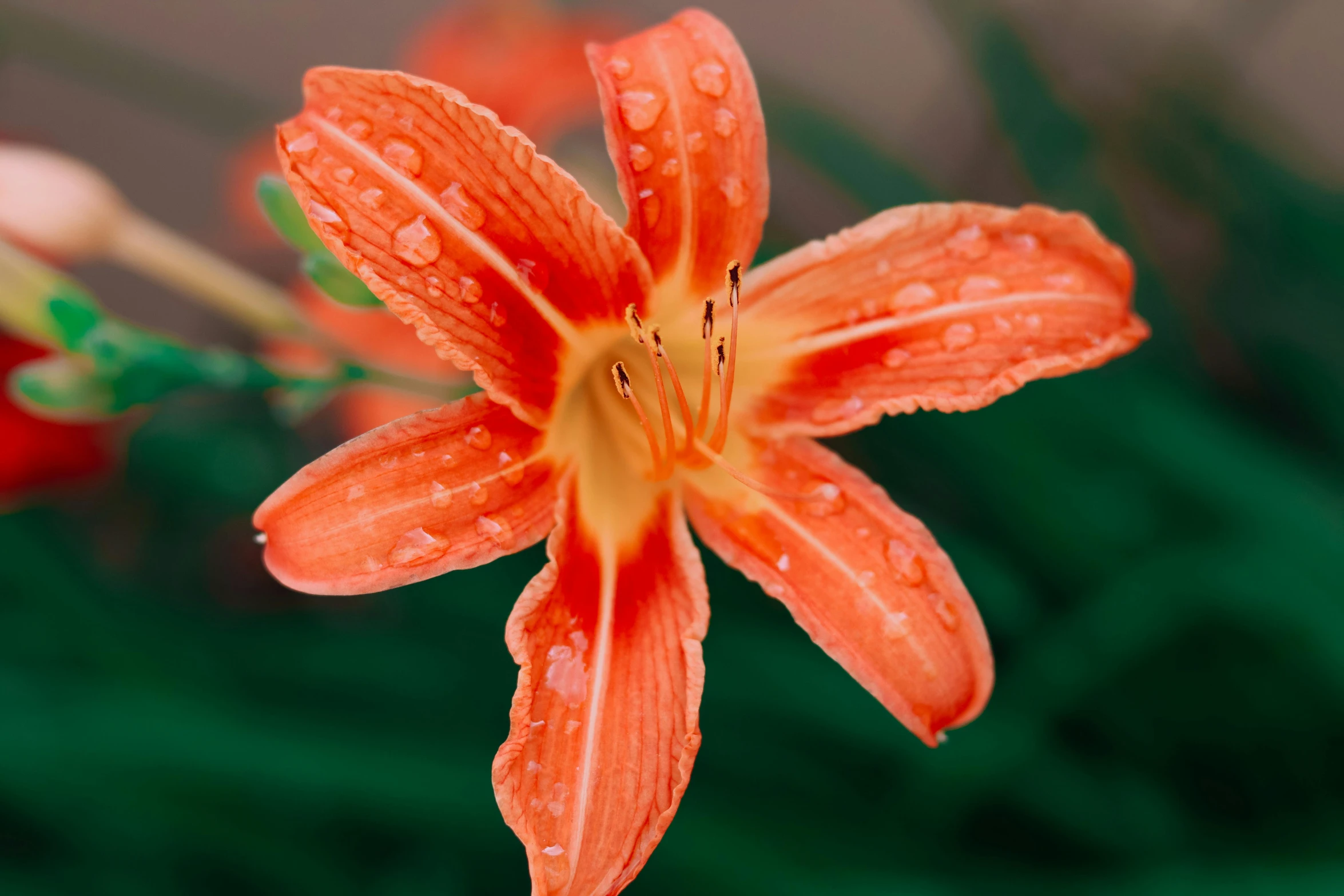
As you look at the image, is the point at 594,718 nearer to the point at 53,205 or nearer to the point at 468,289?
the point at 468,289

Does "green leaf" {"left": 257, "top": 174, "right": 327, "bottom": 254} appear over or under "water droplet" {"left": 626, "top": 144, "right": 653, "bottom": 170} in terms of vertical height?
under

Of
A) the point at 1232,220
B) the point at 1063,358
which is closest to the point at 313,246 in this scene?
the point at 1063,358

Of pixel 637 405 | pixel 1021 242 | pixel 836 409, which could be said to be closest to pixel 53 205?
pixel 637 405

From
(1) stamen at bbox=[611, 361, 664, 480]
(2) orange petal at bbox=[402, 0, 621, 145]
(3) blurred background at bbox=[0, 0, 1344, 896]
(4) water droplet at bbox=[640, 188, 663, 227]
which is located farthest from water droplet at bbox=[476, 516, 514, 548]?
(2) orange petal at bbox=[402, 0, 621, 145]

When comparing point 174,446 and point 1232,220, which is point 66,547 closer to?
point 174,446

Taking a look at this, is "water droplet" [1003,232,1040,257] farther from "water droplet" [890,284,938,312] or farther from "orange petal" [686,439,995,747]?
"orange petal" [686,439,995,747]

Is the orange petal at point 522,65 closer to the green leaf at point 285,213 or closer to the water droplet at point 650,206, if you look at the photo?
the green leaf at point 285,213
